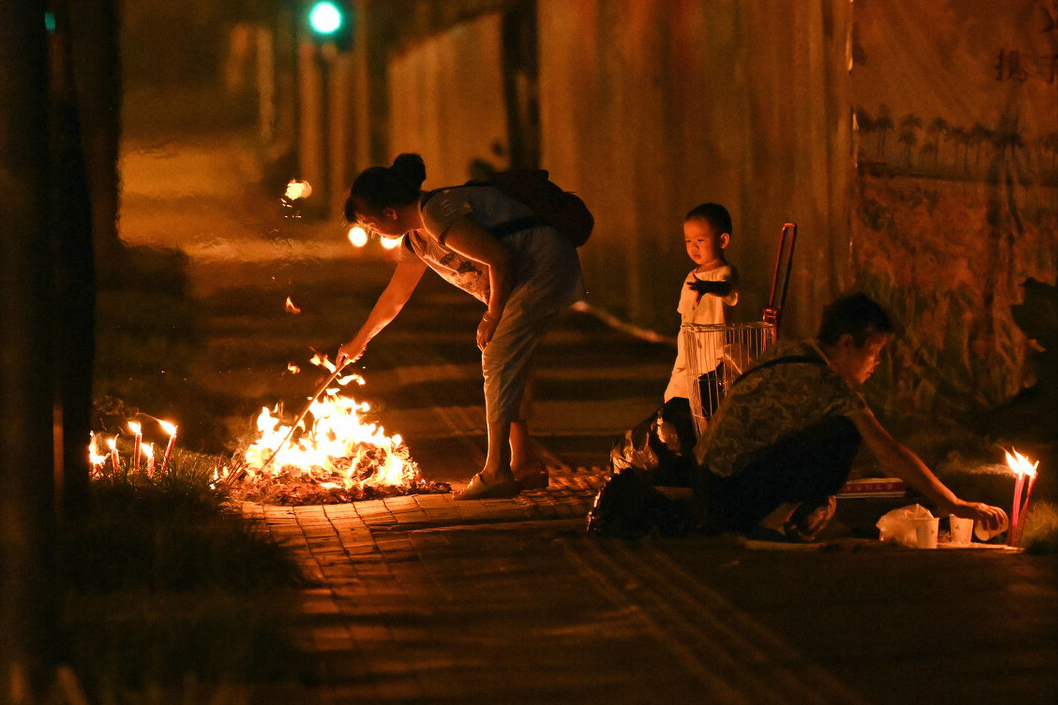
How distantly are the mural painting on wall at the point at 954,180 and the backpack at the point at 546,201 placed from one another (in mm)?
2765

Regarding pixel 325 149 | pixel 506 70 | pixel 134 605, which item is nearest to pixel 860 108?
pixel 134 605

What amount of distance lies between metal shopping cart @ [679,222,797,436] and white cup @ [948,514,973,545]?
1225mm

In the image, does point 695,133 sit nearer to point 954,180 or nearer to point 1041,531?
point 954,180

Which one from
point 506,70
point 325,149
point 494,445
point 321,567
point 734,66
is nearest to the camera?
point 321,567

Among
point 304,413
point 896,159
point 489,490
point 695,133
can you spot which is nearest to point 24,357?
point 304,413

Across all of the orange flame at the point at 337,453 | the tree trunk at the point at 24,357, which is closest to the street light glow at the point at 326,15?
the orange flame at the point at 337,453

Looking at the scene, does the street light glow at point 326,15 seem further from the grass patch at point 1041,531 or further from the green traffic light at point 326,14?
the grass patch at point 1041,531

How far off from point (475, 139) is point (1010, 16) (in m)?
13.9

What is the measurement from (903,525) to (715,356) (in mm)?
1306

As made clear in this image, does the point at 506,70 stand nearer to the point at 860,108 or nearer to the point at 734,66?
the point at 734,66

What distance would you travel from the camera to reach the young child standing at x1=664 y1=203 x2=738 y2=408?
7.78 m

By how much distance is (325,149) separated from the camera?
2759 centimetres

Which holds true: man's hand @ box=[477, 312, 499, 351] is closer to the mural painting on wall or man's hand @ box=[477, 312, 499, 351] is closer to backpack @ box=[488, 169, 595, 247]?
backpack @ box=[488, 169, 595, 247]

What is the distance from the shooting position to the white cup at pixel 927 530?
665 cm
